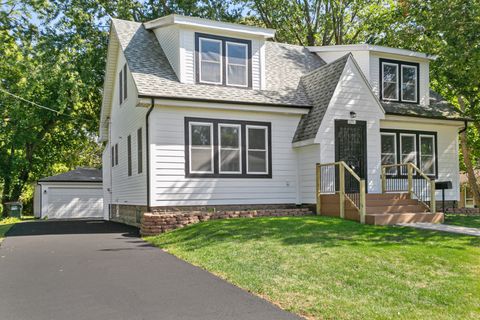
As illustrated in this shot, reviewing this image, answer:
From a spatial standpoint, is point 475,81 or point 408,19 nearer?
point 475,81

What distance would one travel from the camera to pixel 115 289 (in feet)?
21.1

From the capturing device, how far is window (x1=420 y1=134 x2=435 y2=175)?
55.3ft

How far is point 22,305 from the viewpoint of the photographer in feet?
18.7

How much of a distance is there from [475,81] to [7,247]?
15274 millimetres

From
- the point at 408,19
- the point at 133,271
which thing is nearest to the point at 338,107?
the point at 408,19

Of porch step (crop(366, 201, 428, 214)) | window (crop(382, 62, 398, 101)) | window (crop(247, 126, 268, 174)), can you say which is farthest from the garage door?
porch step (crop(366, 201, 428, 214))

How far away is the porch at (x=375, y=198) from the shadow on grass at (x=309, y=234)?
2.30 feet

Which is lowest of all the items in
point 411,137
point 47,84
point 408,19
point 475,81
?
point 411,137

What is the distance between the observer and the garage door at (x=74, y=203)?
1090 inches

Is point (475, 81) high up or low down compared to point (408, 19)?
down

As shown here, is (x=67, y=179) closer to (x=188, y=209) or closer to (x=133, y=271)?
(x=188, y=209)

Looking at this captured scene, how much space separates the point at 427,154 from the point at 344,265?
11261mm

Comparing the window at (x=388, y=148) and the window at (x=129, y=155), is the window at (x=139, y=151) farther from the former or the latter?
the window at (x=388, y=148)

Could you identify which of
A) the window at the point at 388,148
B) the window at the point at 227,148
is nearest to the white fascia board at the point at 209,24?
the window at the point at 227,148
